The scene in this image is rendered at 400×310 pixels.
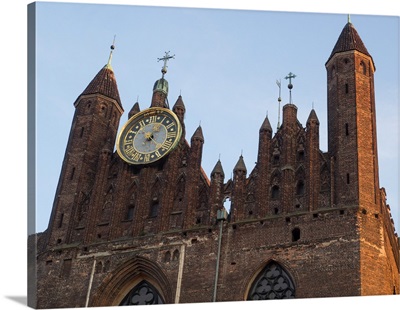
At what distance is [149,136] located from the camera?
2380cm

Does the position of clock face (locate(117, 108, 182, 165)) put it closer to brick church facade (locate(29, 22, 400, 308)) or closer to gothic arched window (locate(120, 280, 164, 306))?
brick church facade (locate(29, 22, 400, 308))

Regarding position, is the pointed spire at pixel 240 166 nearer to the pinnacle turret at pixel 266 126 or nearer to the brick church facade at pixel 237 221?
the brick church facade at pixel 237 221

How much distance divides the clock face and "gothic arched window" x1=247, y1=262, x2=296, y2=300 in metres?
4.92

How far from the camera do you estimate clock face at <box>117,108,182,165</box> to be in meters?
23.6

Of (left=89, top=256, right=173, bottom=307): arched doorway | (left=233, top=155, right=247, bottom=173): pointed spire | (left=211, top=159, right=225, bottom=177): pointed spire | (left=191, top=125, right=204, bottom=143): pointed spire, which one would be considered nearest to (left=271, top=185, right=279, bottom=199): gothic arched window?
(left=233, top=155, right=247, bottom=173): pointed spire

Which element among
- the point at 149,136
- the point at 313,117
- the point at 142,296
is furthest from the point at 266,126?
the point at 142,296

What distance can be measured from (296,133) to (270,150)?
839mm

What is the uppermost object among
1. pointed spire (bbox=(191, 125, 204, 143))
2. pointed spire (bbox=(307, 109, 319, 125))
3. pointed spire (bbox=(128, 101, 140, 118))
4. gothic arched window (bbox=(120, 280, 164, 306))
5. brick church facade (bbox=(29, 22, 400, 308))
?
pointed spire (bbox=(128, 101, 140, 118))

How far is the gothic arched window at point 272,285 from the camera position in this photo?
65.3ft

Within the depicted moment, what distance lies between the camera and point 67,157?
2497cm

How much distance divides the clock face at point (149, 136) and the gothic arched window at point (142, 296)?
11.9 feet

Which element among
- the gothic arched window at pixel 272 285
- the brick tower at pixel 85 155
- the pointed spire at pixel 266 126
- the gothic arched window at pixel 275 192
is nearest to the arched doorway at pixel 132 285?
the brick tower at pixel 85 155

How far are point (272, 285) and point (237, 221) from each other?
202 cm

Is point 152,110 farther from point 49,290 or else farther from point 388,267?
point 388,267
